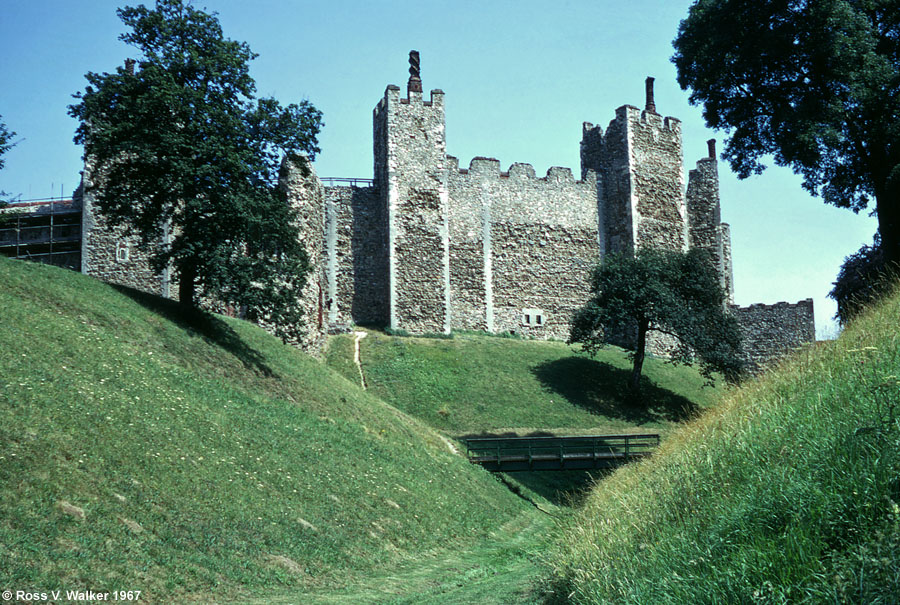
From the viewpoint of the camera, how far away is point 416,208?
1570 inches

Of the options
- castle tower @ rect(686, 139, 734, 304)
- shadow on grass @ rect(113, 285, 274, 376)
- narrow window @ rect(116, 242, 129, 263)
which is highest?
castle tower @ rect(686, 139, 734, 304)

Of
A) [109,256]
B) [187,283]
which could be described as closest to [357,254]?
[109,256]

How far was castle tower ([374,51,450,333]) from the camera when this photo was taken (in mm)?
39094

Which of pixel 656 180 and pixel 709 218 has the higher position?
pixel 656 180

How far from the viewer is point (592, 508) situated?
11.5 meters

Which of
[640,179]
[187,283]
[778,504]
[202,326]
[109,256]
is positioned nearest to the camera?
[778,504]

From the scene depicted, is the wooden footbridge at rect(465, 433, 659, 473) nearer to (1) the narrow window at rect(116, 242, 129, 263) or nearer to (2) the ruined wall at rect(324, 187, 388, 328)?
(2) the ruined wall at rect(324, 187, 388, 328)

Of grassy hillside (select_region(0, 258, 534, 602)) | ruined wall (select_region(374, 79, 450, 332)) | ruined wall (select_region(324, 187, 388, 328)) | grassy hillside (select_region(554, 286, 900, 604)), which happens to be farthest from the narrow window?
grassy hillside (select_region(554, 286, 900, 604))

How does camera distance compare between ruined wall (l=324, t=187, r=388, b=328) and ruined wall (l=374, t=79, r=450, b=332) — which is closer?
ruined wall (l=374, t=79, r=450, b=332)

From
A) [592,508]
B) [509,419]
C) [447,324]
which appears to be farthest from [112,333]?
[447,324]

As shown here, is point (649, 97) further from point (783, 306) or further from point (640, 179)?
point (783, 306)

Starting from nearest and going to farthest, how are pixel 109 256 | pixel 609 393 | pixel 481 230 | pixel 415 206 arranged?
pixel 109 256 → pixel 609 393 → pixel 415 206 → pixel 481 230

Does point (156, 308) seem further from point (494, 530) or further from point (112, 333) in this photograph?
point (494, 530)

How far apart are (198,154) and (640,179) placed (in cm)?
3066
